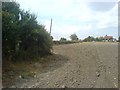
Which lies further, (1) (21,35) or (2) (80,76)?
(1) (21,35)

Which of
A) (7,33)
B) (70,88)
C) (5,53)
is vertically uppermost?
(7,33)

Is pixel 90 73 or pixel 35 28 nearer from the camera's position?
pixel 90 73

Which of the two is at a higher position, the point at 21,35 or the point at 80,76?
the point at 21,35

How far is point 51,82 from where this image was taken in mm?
12227

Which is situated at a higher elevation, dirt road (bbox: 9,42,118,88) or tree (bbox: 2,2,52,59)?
tree (bbox: 2,2,52,59)

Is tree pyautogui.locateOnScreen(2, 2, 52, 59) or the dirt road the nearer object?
the dirt road

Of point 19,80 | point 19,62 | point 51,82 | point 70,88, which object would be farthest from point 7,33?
point 70,88

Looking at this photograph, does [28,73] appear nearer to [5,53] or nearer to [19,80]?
[19,80]

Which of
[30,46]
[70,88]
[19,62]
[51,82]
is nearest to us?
[70,88]

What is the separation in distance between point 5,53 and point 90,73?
521 cm

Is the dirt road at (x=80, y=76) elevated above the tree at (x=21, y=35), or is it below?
below

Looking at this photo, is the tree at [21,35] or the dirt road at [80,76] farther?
the tree at [21,35]

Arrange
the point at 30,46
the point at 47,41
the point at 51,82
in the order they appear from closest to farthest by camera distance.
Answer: the point at 51,82
the point at 30,46
the point at 47,41

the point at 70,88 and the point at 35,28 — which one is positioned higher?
the point at 35,28
